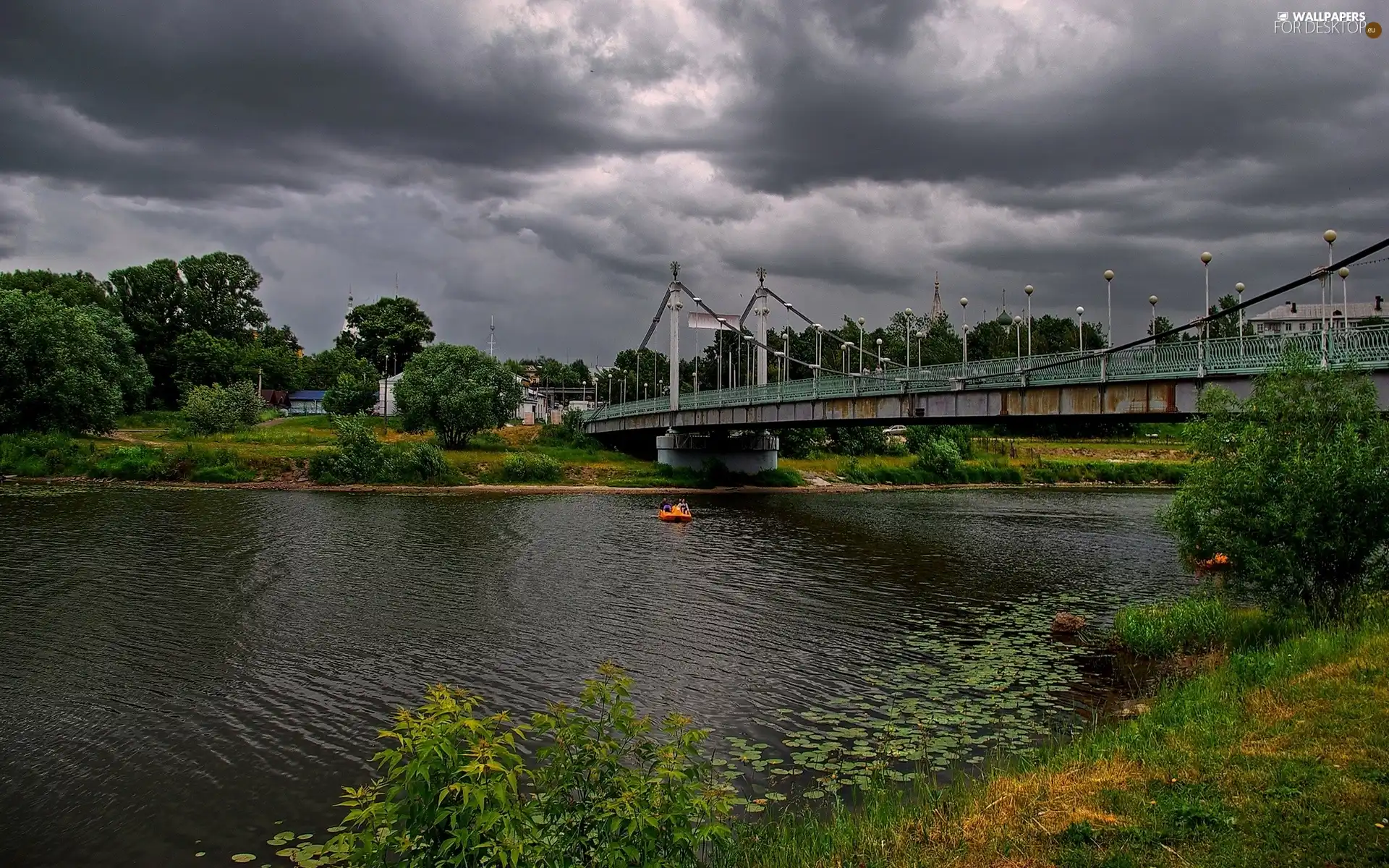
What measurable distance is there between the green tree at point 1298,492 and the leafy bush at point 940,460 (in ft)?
231

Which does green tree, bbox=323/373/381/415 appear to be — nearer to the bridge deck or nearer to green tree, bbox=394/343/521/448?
green tree, bbox=394/343/521/448

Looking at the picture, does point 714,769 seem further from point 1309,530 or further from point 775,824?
point 1309,530

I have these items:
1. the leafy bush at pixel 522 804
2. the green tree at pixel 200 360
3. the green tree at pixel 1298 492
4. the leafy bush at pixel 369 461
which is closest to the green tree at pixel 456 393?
the leafy bush at pixel 369 461

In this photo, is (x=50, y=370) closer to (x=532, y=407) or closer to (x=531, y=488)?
(x=531, y=488)

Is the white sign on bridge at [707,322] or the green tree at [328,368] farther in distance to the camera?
the green tree at [328,368]

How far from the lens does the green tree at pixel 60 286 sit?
104 metres

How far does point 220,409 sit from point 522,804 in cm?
A: 8600

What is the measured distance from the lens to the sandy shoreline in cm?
6451

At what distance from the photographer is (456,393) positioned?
82688mm

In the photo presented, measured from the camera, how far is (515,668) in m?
20.5

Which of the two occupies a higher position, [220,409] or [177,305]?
[177,305]

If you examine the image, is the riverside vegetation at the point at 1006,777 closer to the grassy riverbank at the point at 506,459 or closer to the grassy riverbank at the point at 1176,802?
the grassy riverbank at the point at 1176,802

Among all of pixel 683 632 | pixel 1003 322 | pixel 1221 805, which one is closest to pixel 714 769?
pixel 1221 805

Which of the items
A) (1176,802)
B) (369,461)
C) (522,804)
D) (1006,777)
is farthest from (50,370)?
(1176,802)
